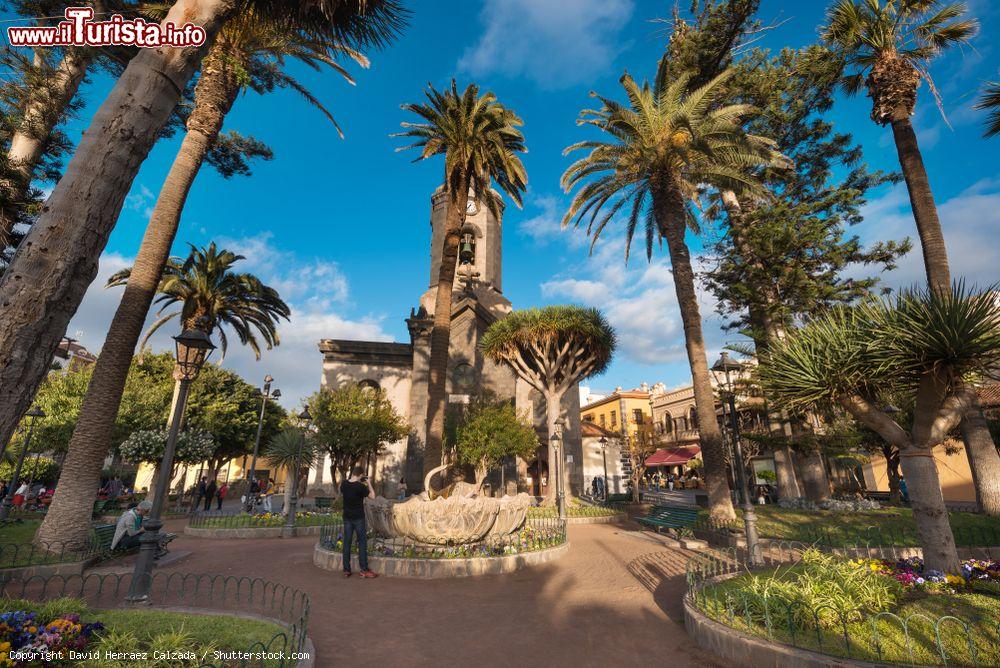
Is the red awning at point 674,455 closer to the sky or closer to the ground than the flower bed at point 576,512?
closer to the sky

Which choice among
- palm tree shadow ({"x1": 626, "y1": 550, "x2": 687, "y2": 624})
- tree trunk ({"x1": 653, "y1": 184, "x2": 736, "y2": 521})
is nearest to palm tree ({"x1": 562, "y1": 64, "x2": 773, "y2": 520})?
tree trunk ({"x1": 653, "y1": 184, "x2": 736, "y2": 521})

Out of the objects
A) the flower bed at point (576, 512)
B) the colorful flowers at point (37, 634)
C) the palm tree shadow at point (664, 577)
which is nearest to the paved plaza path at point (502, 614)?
the palm tree shadow at point (664, 577)

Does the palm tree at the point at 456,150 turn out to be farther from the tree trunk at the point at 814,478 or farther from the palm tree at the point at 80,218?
the tree trunk at the point at 814,478

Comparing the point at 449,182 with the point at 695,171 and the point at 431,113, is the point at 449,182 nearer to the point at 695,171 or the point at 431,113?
the point at 431,113

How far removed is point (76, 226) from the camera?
13.0 feet

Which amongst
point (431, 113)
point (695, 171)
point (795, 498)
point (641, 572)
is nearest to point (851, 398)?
point (641, 572)

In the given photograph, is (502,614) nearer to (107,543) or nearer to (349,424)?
(107,543)

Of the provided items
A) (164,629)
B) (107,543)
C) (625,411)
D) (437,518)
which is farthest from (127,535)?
(625,411)

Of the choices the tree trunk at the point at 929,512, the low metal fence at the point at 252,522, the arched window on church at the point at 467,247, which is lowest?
the low metal fence at the point at 252,522

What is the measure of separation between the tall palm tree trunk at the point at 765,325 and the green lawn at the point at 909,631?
11.9 metres

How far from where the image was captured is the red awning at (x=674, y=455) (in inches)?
1427

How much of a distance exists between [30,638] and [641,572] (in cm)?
916

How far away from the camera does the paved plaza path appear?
492cm

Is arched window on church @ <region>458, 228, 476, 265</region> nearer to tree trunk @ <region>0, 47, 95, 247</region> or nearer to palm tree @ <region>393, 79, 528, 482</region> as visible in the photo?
palm tree @ <region>393, 79, 528, 482</region>
